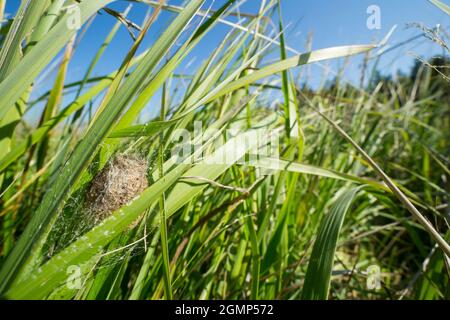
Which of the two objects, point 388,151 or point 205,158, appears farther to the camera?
point 388,151

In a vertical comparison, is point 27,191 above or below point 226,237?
above

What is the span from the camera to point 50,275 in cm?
36

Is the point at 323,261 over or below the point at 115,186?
below

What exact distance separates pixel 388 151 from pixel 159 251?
1.73 metres

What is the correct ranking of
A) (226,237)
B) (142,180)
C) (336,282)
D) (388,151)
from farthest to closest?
(388,151), (336,282), (226,237), (142,180)

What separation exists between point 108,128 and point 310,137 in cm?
136

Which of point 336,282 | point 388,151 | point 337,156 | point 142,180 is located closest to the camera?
point 142,180

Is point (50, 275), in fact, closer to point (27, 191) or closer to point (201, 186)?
point (201, 186)

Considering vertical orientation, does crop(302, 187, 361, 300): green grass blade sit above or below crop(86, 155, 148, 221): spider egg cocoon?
below

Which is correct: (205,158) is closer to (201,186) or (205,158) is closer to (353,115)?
(201,186)

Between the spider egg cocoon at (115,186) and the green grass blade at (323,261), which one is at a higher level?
the spider egg cocoon at (115,186)
